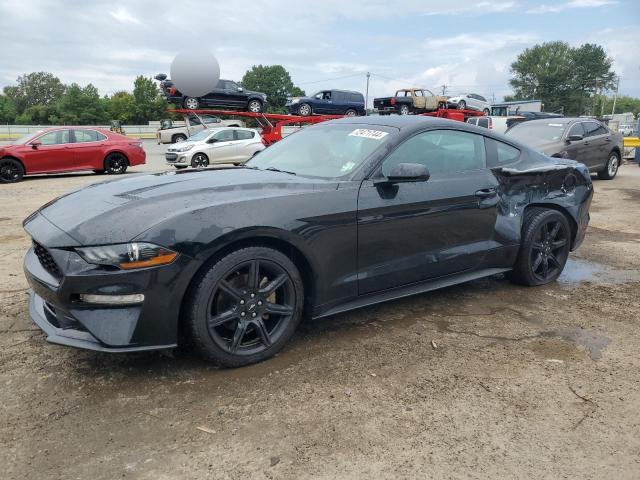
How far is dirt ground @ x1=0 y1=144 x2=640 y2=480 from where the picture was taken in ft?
7.26

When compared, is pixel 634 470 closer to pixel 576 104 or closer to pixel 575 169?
pixel 575 169

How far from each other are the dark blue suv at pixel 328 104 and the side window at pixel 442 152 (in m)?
20.8

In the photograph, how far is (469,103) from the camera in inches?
1320

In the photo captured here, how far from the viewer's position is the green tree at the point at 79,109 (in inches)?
2746

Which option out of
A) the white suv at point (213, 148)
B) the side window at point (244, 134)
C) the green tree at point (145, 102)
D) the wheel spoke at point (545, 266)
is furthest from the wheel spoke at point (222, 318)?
the green tree at point (145, 102)

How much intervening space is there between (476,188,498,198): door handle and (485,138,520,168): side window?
23 cm

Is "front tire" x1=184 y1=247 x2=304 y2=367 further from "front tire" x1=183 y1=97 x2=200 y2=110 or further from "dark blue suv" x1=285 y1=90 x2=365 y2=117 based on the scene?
"dark blue suv" x1=285 y1=90 x2=365 y2=117

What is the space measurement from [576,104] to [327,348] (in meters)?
105

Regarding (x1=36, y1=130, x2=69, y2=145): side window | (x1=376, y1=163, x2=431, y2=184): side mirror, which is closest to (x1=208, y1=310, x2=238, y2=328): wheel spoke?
(x1=376, y1=163, x2=431, y2=184): side mirror

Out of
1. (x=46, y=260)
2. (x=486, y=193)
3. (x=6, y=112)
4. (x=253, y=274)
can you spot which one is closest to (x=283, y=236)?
(x=253, y=274)

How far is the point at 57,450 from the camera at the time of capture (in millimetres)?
2273

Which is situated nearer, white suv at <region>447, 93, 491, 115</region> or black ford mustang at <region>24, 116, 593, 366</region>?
black ford mustang at <region>24, 116, 593, 366</region>

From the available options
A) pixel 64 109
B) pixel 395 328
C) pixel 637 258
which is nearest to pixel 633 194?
pixel 637 258

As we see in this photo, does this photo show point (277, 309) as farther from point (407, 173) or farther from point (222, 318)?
point (407, 173)
